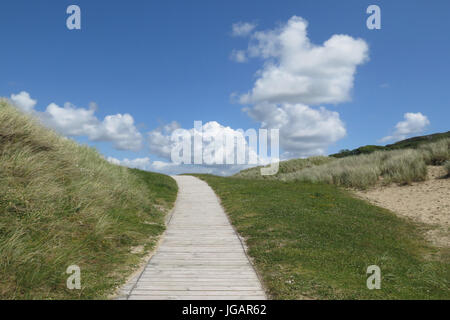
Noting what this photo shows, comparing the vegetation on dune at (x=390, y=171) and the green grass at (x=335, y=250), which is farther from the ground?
the vegetation on dune at (x=390, y=171)

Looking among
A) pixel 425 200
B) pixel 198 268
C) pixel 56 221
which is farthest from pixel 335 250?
pixel 425 200

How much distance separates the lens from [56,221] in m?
7.59

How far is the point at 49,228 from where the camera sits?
23.7 ft

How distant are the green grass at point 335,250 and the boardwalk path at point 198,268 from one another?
1.57 ft

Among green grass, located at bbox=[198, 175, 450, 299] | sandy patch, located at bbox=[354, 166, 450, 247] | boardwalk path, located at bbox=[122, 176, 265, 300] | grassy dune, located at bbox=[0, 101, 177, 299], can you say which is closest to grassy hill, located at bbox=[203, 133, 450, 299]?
green grass, located at bbox=[198, 175, 450, 299]

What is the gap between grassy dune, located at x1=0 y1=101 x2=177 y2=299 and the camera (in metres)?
5.83

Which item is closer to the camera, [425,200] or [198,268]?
[198,268]

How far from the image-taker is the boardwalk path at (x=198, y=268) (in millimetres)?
6000

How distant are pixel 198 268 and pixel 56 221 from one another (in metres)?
3.80

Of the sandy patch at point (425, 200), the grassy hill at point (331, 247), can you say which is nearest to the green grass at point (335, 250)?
the grassy hill at point (331, 247)

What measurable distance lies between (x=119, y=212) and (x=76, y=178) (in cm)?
195

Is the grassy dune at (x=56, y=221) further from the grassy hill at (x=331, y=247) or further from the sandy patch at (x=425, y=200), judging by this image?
the sandy patch at (x=425, y=200)

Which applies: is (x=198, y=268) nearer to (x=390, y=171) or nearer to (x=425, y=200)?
(x=425, y=200)
